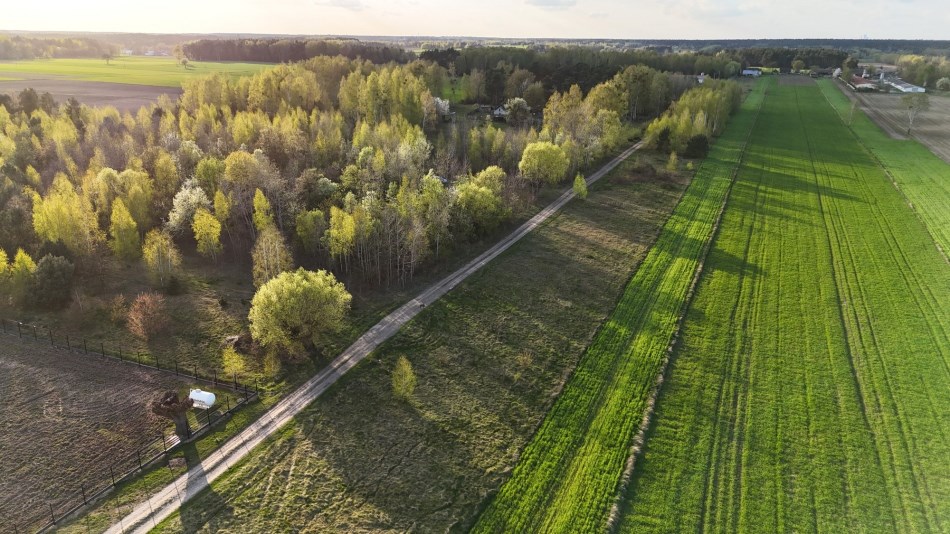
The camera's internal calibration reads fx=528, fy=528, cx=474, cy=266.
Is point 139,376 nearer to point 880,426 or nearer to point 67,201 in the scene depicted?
point 67,201

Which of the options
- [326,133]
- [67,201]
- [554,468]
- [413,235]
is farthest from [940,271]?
[67,201]

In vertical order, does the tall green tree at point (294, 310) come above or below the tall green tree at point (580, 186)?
below

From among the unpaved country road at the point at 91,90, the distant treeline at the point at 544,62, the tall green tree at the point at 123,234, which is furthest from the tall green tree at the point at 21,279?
the distant treeline at the point at 544,62

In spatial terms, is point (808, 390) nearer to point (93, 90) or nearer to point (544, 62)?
point (544, 62)

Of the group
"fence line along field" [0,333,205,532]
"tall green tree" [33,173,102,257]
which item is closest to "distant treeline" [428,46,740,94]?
"tall green tree" [33,173,102,257]

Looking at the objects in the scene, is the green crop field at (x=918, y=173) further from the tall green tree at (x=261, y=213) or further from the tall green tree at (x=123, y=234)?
the tall green tree at (x=123, y=234)

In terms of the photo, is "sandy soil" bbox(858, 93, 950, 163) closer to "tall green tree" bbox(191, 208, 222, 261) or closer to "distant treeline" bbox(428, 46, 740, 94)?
"distant treeline" bbox(428, 46, 740, 94)
